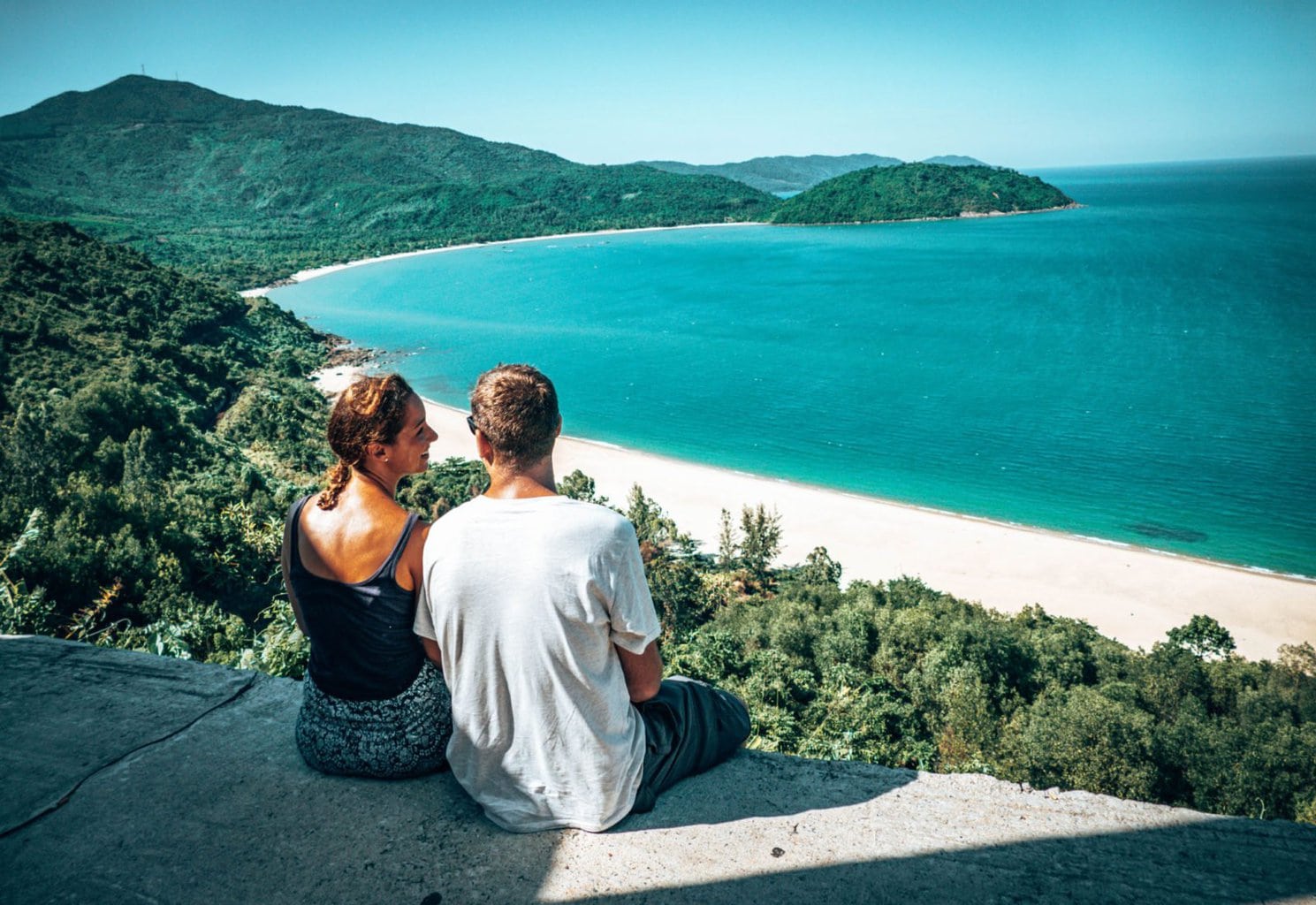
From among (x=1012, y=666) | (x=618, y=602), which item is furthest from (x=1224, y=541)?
(x=618, y=602)

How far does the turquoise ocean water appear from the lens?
93.7 ft

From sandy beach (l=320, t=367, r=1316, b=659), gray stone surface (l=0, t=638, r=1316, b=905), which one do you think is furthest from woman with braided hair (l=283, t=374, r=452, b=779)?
sandy beach (l=320, t=367, r=1316, b=659)

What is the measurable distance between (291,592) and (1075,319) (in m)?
66.3

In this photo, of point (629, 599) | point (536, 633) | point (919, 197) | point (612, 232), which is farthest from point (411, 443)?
point (919, 197)

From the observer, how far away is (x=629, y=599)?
2.14 m

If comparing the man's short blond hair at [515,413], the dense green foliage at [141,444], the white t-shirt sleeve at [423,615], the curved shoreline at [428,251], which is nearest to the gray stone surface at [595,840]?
the white t-shirt sleeve at [423,615]

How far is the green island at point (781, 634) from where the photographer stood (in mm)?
8086

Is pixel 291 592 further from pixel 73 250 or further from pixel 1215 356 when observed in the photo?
pixel 1215 356

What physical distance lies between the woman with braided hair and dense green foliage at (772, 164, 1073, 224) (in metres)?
161

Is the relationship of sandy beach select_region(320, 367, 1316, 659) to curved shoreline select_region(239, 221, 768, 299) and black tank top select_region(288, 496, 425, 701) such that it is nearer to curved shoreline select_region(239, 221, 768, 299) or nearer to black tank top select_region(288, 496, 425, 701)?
black tank top select_region(288, 496, 425, 701)

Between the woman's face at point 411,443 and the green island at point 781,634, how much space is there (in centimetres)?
273

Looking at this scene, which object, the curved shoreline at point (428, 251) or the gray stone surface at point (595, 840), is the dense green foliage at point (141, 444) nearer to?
the gray stone surface at point (595, 840)

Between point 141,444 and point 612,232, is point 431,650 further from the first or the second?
point 612,232

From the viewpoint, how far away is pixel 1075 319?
58000 mm
